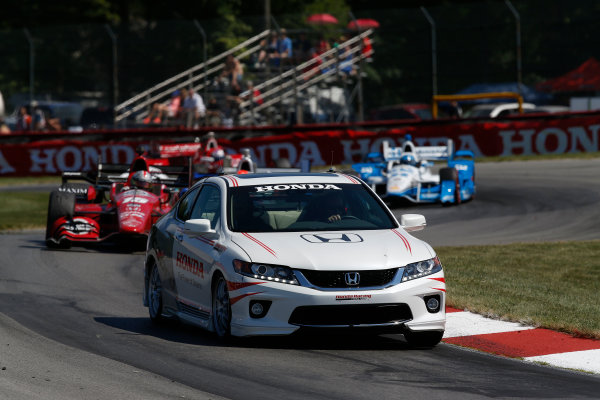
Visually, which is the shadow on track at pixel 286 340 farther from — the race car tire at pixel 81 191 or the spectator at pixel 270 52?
the spectator at pixel 270 52

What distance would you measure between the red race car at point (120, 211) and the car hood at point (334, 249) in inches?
304

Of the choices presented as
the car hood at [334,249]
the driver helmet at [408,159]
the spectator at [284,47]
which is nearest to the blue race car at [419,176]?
the driver helmet at [408,159]

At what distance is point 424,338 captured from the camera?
852 centimetres

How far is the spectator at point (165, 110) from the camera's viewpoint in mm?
31391

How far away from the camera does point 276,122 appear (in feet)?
102

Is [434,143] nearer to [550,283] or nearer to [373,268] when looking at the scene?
[550,283]

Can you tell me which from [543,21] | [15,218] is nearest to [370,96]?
[543,21]

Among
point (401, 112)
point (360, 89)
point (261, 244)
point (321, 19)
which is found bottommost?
point (261, 244)

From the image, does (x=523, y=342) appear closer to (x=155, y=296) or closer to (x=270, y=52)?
(x=155, y=296)

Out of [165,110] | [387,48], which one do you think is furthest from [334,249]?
[165,110]

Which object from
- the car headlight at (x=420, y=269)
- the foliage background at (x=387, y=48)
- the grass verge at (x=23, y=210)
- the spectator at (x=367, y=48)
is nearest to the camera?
the car headlight at (x=420, y=269)

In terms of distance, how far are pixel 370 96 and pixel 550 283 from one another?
19221 millimetres

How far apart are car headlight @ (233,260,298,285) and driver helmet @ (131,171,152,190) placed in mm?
9132

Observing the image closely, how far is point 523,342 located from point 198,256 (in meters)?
2.54
